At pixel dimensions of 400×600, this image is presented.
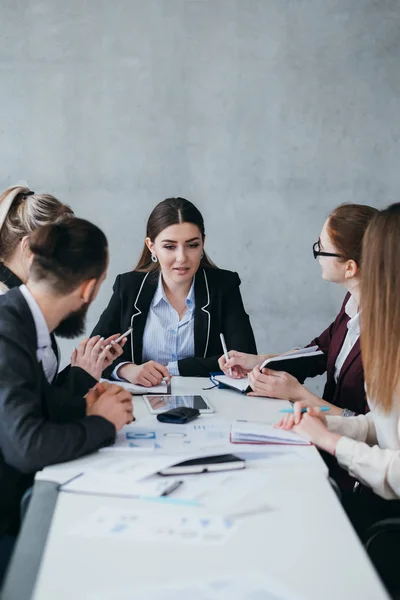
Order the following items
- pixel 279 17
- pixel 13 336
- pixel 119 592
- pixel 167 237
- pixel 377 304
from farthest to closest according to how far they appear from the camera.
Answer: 1. pixel 279 17
2. pixel 167 237
3. pixel 377 304
4. pixel 13 336
5. pixel 119 592

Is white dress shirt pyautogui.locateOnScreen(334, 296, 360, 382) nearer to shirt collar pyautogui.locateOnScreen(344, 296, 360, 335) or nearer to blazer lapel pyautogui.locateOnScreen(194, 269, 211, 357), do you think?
shirt collar pyautogui.locateOnScreen(344, 296, 360, 335)

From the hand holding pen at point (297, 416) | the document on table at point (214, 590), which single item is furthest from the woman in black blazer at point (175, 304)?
the document on table at point (214, 590)

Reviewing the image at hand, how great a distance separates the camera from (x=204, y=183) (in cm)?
432

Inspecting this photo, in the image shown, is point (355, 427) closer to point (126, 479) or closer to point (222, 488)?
point (222, 488)

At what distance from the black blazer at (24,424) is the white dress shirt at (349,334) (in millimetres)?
1115

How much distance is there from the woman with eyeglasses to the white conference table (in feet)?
2.94

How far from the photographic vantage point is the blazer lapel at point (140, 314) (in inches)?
120

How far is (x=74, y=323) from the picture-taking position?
6.15 ft

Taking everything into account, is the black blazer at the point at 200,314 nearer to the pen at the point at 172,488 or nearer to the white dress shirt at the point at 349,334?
the white dress shirt at the point at 349,334

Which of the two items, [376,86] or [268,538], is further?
[376,86]

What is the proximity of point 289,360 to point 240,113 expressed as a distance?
7.21ft

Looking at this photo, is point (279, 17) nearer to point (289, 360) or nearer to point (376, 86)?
point (376, 86)

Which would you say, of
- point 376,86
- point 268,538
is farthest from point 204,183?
point 268,538

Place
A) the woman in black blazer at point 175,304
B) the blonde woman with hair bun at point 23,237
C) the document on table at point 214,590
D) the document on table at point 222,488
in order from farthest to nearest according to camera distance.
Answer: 1. the woman in black blazer at point 175,304
2. the blonde woman with hair bun at point 23,237
3. the document on table at point 222,488
4. the document on table at point 214,590
